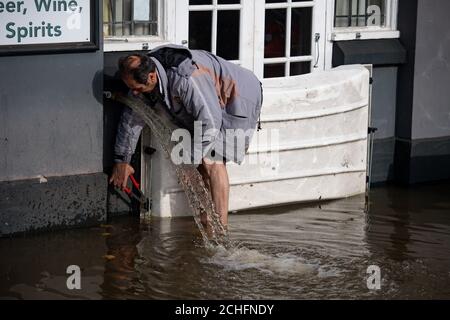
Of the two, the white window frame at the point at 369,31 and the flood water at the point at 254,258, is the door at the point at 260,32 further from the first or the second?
the flood water at the point at 254,258

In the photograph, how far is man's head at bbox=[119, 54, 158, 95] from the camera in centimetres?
746

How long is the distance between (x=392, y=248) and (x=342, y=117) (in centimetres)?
154

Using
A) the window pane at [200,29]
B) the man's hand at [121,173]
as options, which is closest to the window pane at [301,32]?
the window pane at [200,29]

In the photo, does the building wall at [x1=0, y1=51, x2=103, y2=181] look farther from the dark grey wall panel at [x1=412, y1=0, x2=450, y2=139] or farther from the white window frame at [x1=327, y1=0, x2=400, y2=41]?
the dark grey wall panel at [x1=412, y1=0, x2=450, y2=139]

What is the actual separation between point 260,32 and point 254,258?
7.74 feet

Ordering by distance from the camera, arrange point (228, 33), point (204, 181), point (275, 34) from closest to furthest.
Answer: point (204, 181) < point (228, 33) < point (275, 34)

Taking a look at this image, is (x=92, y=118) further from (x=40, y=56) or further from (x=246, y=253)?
(x=246, y=253)

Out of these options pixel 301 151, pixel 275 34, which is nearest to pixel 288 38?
pixel 275 34

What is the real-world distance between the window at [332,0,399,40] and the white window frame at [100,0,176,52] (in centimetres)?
160

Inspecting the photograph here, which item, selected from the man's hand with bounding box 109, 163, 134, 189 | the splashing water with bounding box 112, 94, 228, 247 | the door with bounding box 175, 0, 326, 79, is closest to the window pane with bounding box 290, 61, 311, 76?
the door with bounding box 175, 0, 326, 79

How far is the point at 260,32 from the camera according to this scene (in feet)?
29.5

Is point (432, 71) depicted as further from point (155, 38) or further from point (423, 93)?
point (155, 38)

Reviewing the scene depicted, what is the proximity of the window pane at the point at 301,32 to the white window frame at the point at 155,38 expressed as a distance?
1225 millimetres

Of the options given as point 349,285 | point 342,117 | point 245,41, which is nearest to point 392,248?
point 349,285
